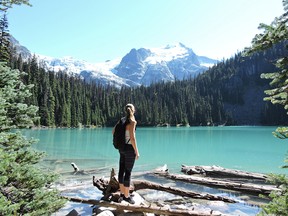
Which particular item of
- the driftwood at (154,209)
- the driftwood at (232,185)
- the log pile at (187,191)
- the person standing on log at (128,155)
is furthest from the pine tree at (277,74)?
the driftwood at (232,185)

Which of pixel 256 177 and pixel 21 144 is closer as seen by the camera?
pixel 21 144

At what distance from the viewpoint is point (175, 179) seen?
17.6 meters

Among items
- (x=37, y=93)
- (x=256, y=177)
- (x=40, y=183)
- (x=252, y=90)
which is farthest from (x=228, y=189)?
(x=252, y=90)

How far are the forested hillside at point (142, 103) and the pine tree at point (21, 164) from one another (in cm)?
8137

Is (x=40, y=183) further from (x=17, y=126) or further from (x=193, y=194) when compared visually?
(x=193, y=194)

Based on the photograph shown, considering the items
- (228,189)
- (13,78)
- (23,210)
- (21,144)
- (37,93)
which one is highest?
(37,93)

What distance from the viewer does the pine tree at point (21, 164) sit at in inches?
203

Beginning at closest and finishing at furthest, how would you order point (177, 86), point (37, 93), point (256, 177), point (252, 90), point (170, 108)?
1. point (256, 177)
2. point (37, 93)
3. point (170, 108)
4. point (177, 86)
5. point (252, 90)

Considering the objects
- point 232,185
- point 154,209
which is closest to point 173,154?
point 232,185

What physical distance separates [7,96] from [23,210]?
2.11m

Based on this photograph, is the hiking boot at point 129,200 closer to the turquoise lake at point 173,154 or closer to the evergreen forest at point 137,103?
the turquoise lake at point 173,154

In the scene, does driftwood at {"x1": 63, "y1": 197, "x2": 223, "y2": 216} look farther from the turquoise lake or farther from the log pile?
the turquoise lake

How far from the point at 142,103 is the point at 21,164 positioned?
134063 millimetres

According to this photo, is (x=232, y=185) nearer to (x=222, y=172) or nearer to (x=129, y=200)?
(x=222, y=172)
